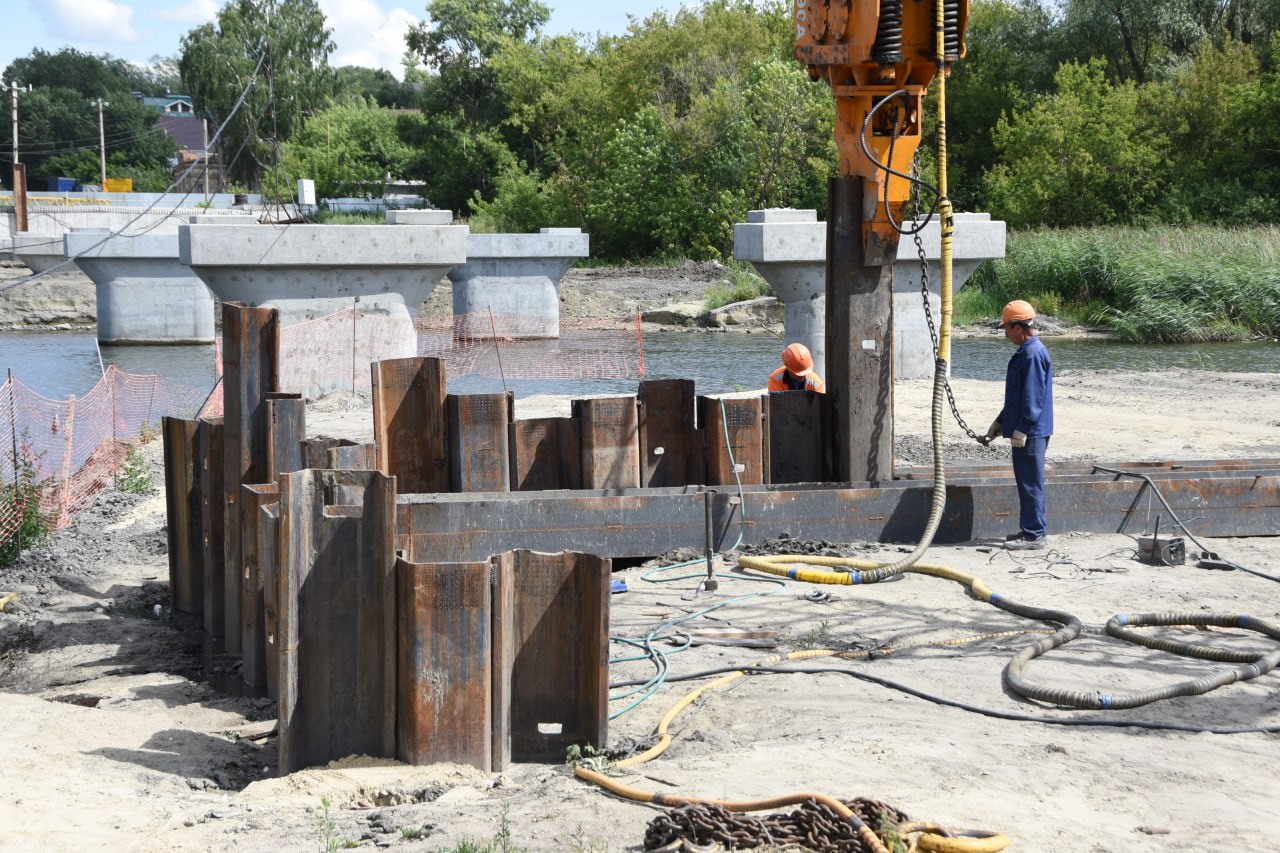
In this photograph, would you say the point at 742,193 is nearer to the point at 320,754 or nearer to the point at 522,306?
the point at 522,306

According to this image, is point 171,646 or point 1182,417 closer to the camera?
point 171,646

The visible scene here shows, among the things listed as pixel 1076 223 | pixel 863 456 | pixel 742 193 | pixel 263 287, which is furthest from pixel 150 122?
pixel 863 456

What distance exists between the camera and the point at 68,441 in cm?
1334

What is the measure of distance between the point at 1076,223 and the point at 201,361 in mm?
26623

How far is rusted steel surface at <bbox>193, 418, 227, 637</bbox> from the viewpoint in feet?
27.0

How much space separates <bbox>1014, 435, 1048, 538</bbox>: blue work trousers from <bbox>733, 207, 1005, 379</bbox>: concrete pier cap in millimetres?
8883

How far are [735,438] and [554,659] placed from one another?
4394 mm

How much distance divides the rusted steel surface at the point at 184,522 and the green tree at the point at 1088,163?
36019 millimetres

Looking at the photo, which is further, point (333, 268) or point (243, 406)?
point (333, 268)

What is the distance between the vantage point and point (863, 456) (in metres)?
10.1

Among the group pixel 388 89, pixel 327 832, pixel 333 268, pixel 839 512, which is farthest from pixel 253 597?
pixel 388 89

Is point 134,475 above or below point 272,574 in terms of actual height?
below

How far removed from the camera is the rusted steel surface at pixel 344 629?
18.6ft

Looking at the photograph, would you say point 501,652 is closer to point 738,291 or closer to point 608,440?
point 608,440
